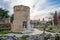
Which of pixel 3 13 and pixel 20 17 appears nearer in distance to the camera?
pixel 20 17

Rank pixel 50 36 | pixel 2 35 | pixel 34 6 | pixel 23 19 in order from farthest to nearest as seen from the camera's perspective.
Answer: pixel 34 6 → pixel 23 19 → pixel 50 36 → pixel 2 35

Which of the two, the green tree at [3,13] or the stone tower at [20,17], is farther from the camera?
the green tree at [3,13]

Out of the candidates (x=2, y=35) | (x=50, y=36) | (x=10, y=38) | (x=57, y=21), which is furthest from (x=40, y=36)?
(x=57, y=21)

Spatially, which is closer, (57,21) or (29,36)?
(29,36)

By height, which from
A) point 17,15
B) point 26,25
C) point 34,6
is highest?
point 34,6

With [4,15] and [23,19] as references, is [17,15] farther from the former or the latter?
[4,15]

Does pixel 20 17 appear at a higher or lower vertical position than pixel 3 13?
lower

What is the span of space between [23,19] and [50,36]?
257 cm

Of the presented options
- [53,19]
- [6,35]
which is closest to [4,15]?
[53,19]

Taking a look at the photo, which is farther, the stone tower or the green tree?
the green tree

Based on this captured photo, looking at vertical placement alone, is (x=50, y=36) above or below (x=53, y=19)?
below

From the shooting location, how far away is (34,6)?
938 centimetres

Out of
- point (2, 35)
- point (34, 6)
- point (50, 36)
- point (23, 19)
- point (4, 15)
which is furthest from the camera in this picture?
point (4, 15)

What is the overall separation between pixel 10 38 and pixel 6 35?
0.91 feet
